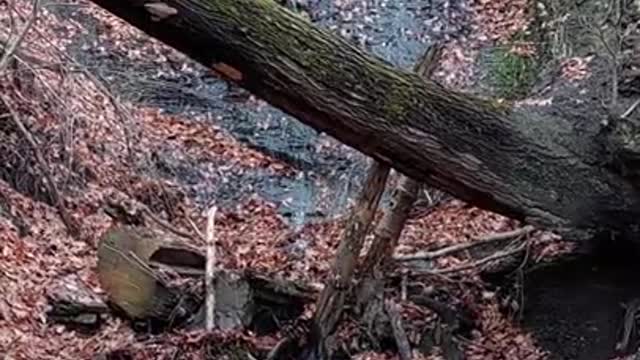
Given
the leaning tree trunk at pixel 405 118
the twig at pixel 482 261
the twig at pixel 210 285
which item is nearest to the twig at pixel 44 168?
the twig at pixel 210 285

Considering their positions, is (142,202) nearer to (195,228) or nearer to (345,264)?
(195,228)

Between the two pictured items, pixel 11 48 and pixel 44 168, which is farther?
pixel 44 168

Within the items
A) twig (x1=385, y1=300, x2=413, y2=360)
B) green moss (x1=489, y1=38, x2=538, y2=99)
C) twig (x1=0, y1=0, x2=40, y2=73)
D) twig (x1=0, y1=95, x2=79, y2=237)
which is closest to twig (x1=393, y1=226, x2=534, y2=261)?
twig (x1=385, y1=300, x2=413, y2=360)

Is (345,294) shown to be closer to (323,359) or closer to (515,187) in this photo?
(323,359)

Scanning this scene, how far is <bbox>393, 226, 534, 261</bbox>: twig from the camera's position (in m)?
7.60

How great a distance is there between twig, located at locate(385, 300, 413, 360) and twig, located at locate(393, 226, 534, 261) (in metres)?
0.50

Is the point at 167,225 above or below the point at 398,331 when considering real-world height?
above

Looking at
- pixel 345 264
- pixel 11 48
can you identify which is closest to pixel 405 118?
pixel 345 264

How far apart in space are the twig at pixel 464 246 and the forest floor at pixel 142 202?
110 mm

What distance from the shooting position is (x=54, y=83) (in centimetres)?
900

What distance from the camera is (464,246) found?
7.74 m

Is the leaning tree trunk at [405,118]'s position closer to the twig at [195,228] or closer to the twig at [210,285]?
the twig at [210,285]

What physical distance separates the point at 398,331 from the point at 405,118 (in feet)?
5.15

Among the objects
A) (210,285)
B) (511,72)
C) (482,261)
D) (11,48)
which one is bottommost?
(210,285)
